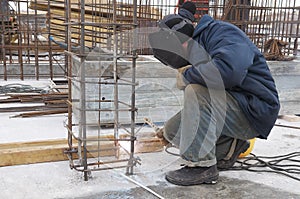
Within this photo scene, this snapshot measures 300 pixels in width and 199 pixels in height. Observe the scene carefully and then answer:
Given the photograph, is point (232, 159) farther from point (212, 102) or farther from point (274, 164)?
point (212, 102)

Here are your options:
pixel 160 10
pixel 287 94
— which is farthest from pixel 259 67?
pixel 160 10

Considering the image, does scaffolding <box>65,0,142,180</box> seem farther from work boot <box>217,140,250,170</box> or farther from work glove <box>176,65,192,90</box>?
work boot <box>217,140,250,170</box>

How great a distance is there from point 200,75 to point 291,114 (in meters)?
2.61

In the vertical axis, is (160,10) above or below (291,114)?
above

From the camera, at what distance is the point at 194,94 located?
7.54ft

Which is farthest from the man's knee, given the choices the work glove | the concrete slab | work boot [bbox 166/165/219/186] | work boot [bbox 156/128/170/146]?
work boot [bbox 156/128/170/146]

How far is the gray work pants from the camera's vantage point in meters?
2.29

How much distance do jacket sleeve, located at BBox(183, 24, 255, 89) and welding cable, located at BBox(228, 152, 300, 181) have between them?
77 cm

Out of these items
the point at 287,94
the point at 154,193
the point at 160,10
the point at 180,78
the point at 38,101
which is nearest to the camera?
the point at 154,193

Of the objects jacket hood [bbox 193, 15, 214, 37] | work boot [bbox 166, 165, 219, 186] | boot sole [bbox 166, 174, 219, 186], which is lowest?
boot sole [bbox 166, 174, 219, 186]

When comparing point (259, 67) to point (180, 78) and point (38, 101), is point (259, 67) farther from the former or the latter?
point (38, 101)

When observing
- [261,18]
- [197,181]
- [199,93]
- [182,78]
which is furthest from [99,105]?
[261,18]

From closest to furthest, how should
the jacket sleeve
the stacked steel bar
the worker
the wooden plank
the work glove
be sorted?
1. the jacket sleeve
2. the worker
3. the work glove
4. the wooden plank
5. the stacked steel bar

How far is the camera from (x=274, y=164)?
273 centimetres
